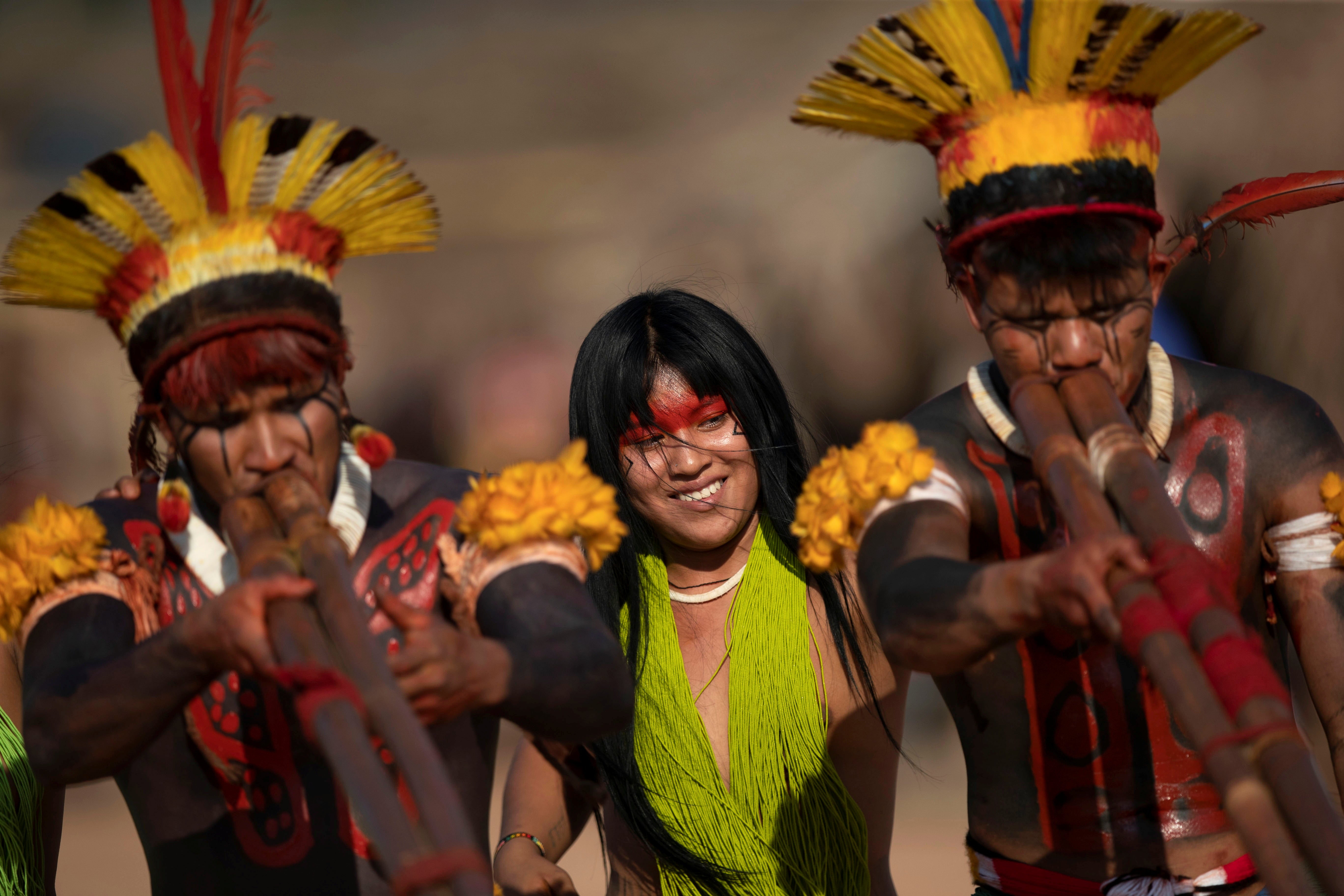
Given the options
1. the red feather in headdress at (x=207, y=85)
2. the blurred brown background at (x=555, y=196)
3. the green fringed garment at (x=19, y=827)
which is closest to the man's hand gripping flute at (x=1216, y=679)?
the red feather in headdress at (x=207, y=85)

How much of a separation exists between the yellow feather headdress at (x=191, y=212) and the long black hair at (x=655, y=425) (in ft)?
3.08

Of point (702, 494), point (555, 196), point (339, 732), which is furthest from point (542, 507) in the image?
point (555, 196)

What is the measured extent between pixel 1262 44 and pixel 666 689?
5073 millimetres

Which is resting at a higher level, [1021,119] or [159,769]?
[1021,119]

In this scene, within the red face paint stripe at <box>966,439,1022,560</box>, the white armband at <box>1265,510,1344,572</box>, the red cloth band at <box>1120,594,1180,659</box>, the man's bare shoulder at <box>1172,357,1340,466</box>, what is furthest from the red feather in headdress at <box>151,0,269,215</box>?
the white armband at <box>1265,510,1344,572</box>

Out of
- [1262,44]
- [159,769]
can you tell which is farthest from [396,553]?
[1262,44]

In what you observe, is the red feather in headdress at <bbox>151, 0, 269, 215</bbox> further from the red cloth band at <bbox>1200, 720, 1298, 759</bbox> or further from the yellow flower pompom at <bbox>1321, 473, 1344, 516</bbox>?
the yellow flower pompom at <bbox>1321, 473, 1344, 516</bbox>

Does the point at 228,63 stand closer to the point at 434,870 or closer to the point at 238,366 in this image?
the point at 238,366

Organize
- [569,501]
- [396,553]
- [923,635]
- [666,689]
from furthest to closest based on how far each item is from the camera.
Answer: [666,689] < [396,553] < [569,501] < [923,635]

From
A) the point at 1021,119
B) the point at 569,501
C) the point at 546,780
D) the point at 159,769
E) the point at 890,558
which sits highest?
the point at 1021,119

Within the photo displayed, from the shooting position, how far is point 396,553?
2.20m

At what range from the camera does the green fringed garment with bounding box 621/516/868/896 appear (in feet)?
9.36

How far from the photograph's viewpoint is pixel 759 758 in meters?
2.90

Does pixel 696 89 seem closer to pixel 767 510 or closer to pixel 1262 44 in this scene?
pixel 1262 44
